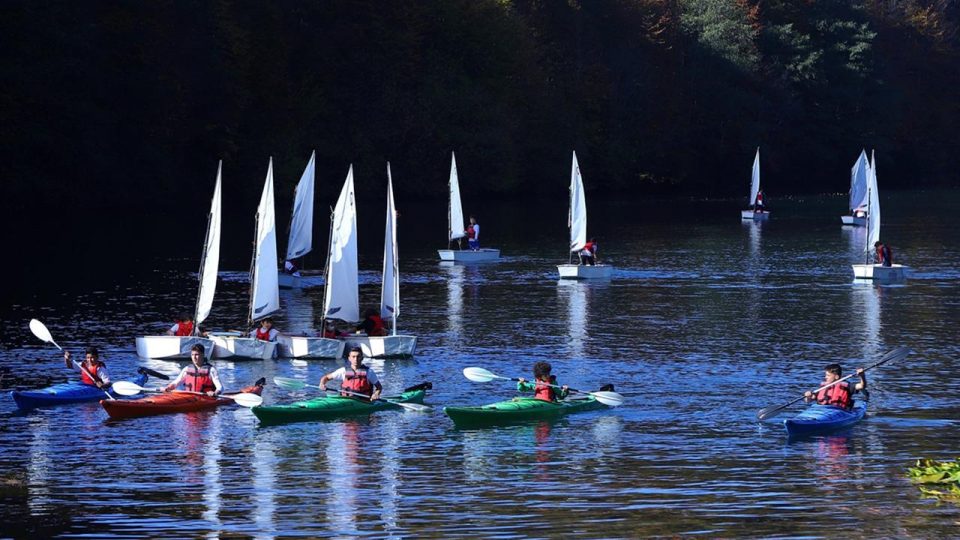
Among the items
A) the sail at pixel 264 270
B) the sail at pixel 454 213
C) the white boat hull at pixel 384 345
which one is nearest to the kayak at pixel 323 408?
the white boat hull at pixel 384 345

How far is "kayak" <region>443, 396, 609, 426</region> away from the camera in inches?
1646

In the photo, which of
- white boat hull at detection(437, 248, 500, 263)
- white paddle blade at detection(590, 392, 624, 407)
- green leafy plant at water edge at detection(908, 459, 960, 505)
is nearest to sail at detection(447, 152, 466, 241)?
white boat hull at detection(437, 248, 500, 263)

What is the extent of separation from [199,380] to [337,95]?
11715 centimetres

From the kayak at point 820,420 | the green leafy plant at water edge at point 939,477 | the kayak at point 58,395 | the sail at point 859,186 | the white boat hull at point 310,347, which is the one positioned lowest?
the green leafy plant at water edge at point 939,477

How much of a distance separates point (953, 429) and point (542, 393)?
1094cm

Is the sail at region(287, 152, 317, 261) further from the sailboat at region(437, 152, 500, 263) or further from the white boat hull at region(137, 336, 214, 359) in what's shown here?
the white boat hull at region(137, 336, 214, 359)

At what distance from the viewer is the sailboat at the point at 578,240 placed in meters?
84.3

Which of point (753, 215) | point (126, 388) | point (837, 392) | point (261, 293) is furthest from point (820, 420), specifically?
point (753, 215)

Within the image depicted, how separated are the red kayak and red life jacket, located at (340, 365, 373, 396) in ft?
7.81

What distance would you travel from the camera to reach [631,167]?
650 feet

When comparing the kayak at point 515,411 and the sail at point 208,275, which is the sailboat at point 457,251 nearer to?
the sail at point 208,275

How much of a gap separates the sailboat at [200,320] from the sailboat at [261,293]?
2.24 feet

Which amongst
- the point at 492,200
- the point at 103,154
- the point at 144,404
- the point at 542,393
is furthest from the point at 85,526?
the point at 492,200

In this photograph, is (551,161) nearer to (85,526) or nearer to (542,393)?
(542,393)
